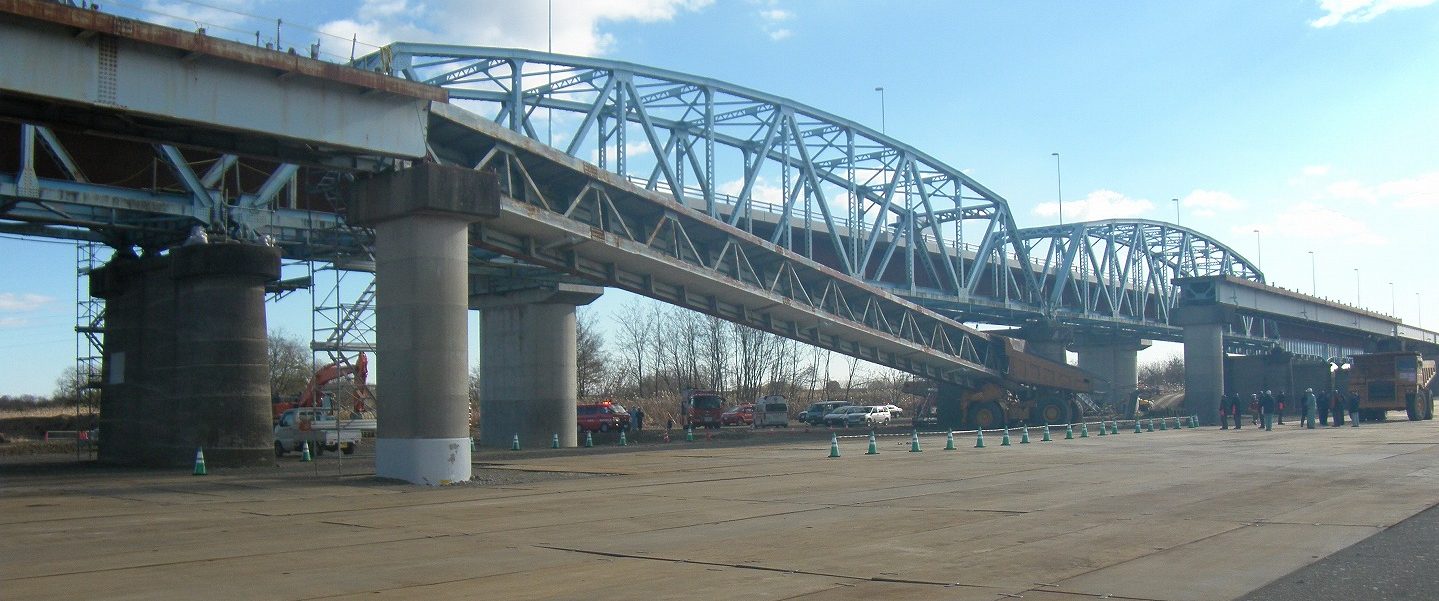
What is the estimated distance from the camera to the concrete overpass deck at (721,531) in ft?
32.7

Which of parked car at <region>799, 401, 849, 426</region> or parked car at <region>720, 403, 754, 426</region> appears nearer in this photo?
parked car at <region>720, 403, 754, 426</region>

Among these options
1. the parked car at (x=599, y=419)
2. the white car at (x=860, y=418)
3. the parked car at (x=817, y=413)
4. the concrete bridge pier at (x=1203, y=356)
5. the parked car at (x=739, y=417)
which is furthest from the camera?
the concrete bridge pier at (x=1203, y=356)

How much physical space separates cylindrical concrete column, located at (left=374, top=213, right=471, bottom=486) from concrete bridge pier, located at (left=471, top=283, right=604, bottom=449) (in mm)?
22296

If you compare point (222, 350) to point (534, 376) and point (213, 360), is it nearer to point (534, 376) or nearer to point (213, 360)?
point (213, 360)

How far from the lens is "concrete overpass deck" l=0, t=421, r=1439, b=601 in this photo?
32.7 ft

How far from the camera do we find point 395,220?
23.7m

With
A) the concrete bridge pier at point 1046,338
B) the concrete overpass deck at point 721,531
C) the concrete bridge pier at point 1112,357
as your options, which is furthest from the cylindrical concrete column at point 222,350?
the concrete bridge pier at point 1112,357

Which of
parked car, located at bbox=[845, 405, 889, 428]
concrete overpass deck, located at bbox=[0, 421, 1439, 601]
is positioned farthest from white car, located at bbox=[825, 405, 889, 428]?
concrete overpass deck, located at bbox=[0, 421, 1439, 601]

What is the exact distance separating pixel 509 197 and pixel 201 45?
905cm

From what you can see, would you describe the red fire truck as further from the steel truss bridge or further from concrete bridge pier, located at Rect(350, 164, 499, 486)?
concrete bridge pier, located at Rect(350, 164, 499, 486)

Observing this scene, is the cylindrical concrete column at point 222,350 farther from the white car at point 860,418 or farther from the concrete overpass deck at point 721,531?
the white car at point 860,418

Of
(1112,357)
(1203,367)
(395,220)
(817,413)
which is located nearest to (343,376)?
(395,220)

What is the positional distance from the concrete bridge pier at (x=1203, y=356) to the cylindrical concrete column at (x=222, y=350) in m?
61.3

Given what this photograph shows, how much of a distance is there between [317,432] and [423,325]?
16844 mm
